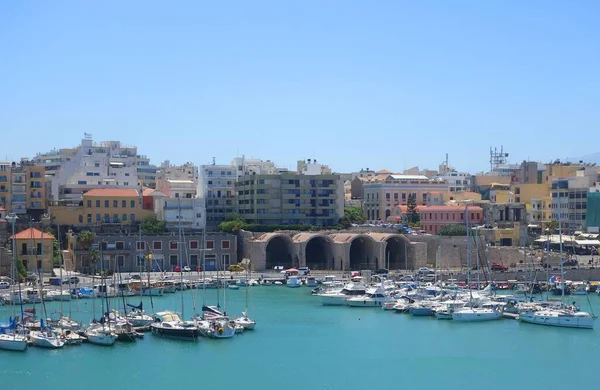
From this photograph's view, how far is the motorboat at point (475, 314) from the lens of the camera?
5769 centimetres

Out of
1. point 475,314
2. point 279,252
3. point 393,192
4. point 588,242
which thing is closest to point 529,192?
point 393,192

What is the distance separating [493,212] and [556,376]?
48.6 m

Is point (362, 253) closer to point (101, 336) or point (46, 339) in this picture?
point (101, 336)

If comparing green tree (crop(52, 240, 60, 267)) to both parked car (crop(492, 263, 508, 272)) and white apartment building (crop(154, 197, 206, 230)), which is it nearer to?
white apartment building (crop(154, 197, 206, 230))

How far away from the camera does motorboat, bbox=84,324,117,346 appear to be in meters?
48.1

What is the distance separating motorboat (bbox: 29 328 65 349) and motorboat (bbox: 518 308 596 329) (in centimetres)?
2565

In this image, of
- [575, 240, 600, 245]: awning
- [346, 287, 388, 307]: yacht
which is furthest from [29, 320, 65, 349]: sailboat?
[575, 240, 600, 245]: awning

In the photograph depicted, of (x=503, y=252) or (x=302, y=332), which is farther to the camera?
(x=503, y=252)

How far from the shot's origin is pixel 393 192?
103 meters

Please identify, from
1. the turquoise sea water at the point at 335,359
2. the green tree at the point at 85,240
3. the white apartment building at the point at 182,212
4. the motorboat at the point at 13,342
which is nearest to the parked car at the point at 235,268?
the white apartment building at the point at 182,212

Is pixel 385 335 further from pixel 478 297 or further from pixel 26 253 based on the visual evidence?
pixel 26 253

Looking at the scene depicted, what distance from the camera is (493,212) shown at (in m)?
92.0

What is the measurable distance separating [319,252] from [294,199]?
511 cm

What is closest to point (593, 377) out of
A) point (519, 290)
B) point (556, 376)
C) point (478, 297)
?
point (556, 376)
